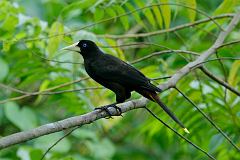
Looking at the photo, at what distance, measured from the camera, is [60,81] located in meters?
4.45

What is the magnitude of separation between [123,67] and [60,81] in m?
0.55

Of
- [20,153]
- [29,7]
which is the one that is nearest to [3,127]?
[29,7]

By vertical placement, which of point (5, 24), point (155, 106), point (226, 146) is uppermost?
point (5, 24)

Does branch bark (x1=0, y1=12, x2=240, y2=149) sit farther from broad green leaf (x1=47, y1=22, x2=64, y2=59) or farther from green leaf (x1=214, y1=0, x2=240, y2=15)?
broad green leaf (x1=47, y1=22, x2=64, y2=59)

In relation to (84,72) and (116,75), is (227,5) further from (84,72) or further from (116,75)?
(84,72)

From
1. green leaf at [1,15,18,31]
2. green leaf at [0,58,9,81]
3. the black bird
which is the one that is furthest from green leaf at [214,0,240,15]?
green leaf at [0,58,9,81]

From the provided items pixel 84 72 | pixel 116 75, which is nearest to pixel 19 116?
pixel 84 72

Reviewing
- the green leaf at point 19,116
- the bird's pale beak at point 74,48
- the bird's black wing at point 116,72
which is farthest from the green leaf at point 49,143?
the bird's black wing at point 116,72

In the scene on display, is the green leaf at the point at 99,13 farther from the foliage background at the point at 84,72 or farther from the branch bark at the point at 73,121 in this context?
the branch bark at the point at 73,121

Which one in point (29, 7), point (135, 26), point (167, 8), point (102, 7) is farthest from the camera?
point (135, 26)

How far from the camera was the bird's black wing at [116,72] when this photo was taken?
4016mm

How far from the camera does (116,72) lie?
4121mm

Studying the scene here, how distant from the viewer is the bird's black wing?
402cm

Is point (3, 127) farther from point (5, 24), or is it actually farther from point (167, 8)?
point (167, 8)
